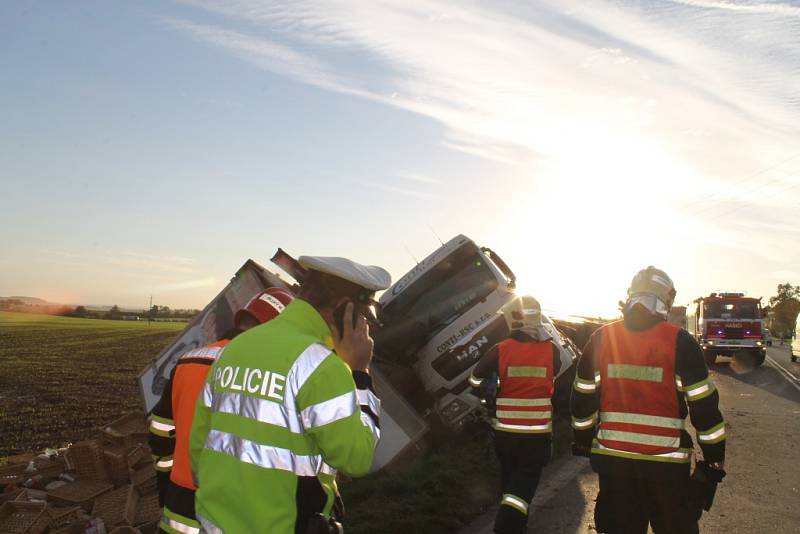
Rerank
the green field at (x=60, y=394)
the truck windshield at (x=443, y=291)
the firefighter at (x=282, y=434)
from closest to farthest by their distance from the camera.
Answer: the firefighter at (x=282, y=434)
the truck windshield at (x=443, y=291)
the green field at (x=60, y=394)

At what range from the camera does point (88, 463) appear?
6.53 meters

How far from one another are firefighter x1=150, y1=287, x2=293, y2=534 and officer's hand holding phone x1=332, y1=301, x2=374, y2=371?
97 centimetres

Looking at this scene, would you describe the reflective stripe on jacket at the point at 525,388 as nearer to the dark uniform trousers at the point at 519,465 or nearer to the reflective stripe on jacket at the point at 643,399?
the dark uniform trousers at the point at 519,465

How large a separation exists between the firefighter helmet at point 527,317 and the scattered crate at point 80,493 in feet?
13.0

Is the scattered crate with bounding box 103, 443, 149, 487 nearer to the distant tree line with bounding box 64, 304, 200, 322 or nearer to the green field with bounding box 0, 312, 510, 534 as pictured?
the green field with bounding box 0, 312, 510, 534

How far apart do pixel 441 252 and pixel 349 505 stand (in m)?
4.10

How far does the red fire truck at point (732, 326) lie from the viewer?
82.2 ft

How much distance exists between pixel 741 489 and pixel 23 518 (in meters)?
6.84

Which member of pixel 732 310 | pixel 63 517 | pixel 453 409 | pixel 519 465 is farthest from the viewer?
pixel 732 310

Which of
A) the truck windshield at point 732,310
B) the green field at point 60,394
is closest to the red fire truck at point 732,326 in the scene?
the truck windshield at point 732,310

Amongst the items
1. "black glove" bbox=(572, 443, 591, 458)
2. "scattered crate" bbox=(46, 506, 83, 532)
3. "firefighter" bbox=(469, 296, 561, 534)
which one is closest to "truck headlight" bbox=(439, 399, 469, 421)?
"firefighter" bbox=(469, 296, 561, 534)

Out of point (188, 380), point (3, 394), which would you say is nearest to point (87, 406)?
point (3, 394)

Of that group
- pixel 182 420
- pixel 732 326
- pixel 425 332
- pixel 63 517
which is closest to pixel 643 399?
pixel 182 420

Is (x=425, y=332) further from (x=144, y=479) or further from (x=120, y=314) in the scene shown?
(x=120, y=314)
